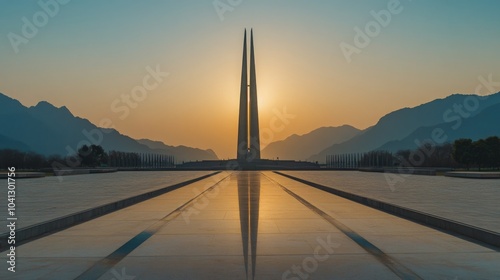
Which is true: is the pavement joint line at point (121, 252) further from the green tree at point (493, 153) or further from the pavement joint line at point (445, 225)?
the green tree at point (493, 153)

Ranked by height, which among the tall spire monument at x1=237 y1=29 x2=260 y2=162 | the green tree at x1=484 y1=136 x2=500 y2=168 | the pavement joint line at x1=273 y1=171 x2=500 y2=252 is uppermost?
the tall spire monument at x1=237 y1=29 x2=260 y2=162

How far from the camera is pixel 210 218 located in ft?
39.4

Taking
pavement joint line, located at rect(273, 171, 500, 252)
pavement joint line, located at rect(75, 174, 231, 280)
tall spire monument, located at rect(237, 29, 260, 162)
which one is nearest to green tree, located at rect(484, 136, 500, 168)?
pavement joint line, located at rect(273, 171, 500, 252)

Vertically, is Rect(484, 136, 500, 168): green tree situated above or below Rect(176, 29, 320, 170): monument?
below

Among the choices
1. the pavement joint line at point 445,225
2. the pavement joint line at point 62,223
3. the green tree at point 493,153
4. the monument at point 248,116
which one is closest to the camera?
the pavement joint line at point 445,225

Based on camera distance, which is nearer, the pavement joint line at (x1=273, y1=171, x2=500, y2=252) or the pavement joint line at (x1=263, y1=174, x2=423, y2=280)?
the pavement joint line at (x1=263, y1=174, x2=423, y2=280)

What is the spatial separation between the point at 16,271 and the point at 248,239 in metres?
3.95

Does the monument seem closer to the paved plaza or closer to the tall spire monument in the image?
the tall spire monument

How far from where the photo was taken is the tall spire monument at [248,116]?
3462 inches

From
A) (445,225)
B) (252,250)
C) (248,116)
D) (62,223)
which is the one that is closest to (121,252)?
(252,250)

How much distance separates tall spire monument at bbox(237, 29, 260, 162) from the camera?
289ft

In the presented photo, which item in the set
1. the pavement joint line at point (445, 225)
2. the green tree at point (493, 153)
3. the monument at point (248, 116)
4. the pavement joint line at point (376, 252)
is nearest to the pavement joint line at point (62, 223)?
the pavement joint line at point (376, 252)

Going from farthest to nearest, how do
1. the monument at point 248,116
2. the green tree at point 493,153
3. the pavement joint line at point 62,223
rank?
1. the monument at point 248,116
2. the green tree at point 493,153
3. the pavement joint line at point 62,223

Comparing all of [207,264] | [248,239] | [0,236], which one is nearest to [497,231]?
[248,239]
